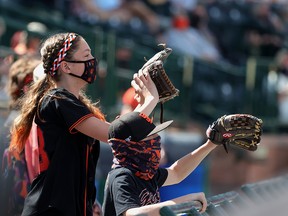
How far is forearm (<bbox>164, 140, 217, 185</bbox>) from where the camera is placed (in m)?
3.96

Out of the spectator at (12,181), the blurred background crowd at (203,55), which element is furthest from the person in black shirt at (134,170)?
the blurred background crowd at (203,55)

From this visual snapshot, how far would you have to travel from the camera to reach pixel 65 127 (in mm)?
3617

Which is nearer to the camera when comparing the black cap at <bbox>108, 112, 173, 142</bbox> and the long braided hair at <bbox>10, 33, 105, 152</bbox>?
the black cap at <bbox>108, 112, 173, 142</bbox>

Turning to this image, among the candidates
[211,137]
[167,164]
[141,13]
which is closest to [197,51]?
[141,13]

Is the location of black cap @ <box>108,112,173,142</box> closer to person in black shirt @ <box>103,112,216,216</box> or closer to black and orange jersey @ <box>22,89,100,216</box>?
person in black shirt @ <box>103,112,216,216</box>

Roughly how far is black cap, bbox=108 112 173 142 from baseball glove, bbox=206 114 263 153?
20.5 inches

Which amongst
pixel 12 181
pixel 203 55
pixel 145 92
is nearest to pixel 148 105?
pixel 145 92

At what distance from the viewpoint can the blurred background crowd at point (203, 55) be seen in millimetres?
9953

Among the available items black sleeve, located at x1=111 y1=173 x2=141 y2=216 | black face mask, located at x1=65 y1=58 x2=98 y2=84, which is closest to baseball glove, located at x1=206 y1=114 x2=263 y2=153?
black sleeve, located at x1=111 y1=173 x2=141 y2=216

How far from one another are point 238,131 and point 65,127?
0.92 meters

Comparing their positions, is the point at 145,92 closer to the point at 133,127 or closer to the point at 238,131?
the point at 133,127

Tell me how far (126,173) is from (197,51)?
934 centimetres

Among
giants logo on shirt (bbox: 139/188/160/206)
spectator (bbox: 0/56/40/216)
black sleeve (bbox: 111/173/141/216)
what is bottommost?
spectator (bbox: 0/56/40/216)

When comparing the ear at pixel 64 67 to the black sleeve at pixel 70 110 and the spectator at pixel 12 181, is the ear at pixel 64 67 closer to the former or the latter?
the black sleeve at pixel 70 110
